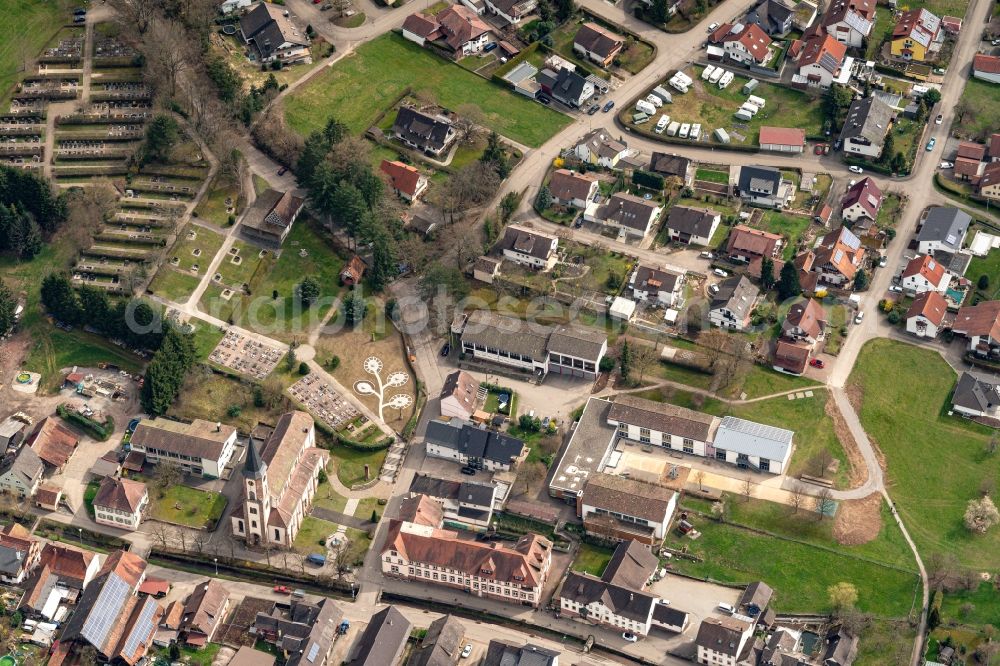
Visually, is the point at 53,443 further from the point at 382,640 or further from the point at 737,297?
the point at 737,297

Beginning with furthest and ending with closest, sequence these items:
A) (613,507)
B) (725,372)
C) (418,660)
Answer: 1. (725,372)
2. (613,507)
3. (418,660)

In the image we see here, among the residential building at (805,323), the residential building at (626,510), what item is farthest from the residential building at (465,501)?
the residential building at (805,323)

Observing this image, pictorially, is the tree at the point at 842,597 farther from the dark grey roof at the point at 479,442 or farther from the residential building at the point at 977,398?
the dark grey roof at the point at 479,442

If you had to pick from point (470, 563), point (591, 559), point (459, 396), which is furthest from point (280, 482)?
point (591, 559)

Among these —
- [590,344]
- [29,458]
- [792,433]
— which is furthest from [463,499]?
[29,458]

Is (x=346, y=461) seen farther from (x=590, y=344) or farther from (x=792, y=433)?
(x=792, y=433)

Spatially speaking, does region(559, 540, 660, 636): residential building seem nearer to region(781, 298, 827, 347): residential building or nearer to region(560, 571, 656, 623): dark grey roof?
region(560, 571, 656, 623): dark grey roof
